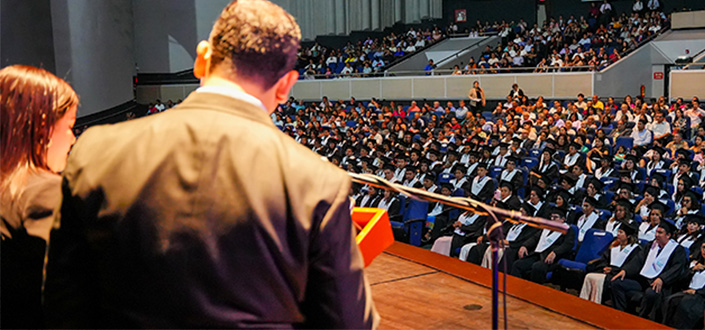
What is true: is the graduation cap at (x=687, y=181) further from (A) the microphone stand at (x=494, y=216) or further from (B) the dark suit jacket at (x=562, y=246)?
(A) the microphone stand at (x=494, y=216)

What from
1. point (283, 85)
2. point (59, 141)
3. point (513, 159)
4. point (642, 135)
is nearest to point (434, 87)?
point (642, 135)

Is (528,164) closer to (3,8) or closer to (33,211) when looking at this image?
(33,211)

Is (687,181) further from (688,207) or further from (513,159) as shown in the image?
(513,159)

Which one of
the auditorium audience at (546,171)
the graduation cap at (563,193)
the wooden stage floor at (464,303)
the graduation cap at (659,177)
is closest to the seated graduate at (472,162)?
the auditorium audience at (546,171)

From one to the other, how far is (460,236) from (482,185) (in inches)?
73.4

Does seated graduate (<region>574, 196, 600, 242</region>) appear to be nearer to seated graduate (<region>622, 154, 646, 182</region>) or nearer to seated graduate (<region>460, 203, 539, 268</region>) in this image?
seated graduate (<region>460, 203, 539, 268</region>)

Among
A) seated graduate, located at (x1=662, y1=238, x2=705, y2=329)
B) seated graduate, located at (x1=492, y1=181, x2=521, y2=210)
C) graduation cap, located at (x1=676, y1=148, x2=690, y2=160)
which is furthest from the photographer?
graduation cap, located at (x1=676, y1=148, x2=690, y2=160)

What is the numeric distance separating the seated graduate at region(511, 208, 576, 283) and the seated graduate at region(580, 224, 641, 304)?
1.25ft

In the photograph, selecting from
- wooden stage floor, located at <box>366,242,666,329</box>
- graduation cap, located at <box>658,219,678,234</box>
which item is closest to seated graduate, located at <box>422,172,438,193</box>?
graduation cap, located at <box>658,219,678,234</box>

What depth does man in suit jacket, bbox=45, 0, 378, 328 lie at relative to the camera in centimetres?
105

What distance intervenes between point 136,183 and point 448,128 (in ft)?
40.6

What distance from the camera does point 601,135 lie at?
1039cm

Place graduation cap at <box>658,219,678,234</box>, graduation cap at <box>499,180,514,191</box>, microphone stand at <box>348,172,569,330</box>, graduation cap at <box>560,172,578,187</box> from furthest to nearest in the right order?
1. graduation cap at <box>499,180,514,191</box>
2. graduation cap at <box>560,172,578,187</box>
3. graduation cap at <box>658,219,678,234</box>
4. microphone stand at <box>348,172,569,330</box>

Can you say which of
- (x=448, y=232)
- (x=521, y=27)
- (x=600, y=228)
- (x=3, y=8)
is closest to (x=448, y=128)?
(x=448, y=232)
